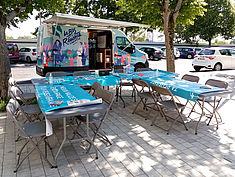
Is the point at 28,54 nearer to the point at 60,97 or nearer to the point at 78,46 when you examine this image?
the point at 78,46

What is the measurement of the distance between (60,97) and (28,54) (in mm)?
17211

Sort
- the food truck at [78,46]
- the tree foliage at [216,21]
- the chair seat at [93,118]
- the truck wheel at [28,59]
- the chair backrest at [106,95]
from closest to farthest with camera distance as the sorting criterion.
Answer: the chair seat at [93,118] → the chair backrest at [106,95] → the food truck at [78,46] → the truck wheel at [28,59] → the tree foliage at [216,21]

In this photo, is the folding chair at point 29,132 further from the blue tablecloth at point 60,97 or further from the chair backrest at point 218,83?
the chair backrest at point 218,83

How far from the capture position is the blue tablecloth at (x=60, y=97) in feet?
11.9

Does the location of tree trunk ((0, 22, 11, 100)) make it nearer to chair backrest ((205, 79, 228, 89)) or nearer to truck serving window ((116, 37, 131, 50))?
truck serving window ((116, 37, 131, 50))

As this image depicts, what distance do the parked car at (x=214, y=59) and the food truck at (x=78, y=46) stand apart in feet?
18.1

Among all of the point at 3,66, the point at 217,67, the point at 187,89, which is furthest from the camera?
the point at 217,67

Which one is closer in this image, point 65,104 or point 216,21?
point 65,104

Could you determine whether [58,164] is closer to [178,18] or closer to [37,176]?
[37,176]

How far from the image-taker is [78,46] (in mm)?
9656

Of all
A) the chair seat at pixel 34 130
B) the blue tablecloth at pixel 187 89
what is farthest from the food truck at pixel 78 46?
the chair seat at pixel 34 130

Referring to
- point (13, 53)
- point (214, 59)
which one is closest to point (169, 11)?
point (214, 59)

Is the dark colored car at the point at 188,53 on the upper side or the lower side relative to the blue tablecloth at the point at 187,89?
upper

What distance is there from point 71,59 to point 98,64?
2.22 meters
